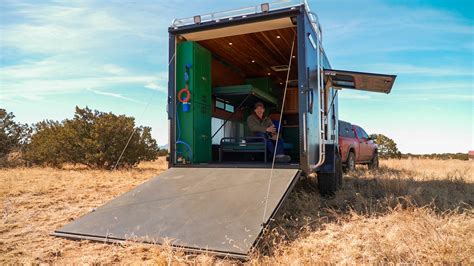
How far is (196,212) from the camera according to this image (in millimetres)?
4031

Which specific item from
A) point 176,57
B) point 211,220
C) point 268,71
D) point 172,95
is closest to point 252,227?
point 211,220

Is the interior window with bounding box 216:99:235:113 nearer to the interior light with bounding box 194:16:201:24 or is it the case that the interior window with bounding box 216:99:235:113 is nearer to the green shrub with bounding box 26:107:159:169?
the interior light with bounding box 194:16:201:24

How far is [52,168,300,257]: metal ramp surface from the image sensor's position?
3.52 metres

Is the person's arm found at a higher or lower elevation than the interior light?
lower

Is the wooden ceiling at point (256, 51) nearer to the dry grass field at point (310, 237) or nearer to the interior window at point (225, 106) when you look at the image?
the interior window at point (225, 106)

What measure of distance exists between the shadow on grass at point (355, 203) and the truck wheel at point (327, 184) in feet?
0.48

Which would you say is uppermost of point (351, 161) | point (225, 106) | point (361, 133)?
point (225, 106)

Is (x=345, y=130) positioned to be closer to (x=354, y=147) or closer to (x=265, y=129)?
(x=354, y=147)

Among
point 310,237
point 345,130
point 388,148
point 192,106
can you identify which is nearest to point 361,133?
point 345,130

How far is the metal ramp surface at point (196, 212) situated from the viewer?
11.6 feet

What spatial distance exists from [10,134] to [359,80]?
57.7 ft

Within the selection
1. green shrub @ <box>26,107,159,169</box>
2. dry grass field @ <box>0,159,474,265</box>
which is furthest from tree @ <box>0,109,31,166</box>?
dry grass field @ <box>0,159,474,265</box>

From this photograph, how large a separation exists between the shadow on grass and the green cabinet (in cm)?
Result: 178

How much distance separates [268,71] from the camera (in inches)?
347
